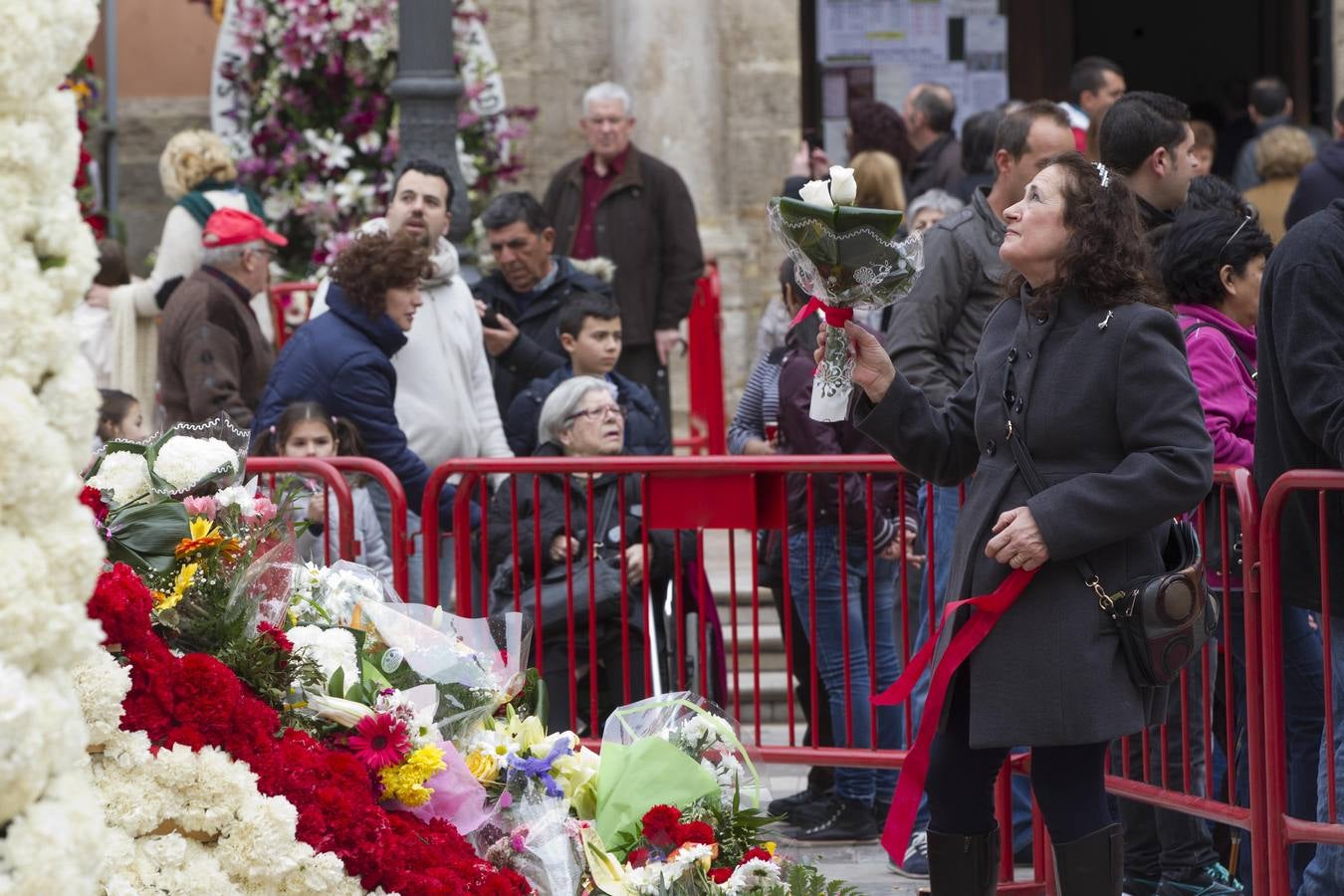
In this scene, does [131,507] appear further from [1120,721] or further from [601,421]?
[601,421]

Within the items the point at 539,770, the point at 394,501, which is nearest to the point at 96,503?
the point at 539,770

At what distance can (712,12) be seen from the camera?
11.4m

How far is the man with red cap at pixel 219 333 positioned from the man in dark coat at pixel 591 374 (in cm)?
97

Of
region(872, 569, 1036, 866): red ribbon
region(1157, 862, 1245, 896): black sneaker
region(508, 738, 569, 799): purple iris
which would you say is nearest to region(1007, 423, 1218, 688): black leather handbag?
region(872, 569, 1036, 866): red ribbon

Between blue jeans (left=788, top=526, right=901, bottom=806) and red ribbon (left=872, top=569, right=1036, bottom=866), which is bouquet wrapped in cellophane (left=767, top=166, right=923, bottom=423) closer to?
red ribbon (left=872, top=569, right=1036, bottom=866)

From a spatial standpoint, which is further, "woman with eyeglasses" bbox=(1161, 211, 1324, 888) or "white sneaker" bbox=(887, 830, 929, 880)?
"white sneaker" bbox=(887, 830, 929, 880)

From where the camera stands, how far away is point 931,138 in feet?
33.3

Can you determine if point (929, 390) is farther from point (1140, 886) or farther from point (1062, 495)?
point (1062, 495)

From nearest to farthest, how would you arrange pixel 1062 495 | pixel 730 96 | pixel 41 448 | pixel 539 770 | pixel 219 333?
pixel 41 448 → pixel 539 770 → pixel 1062 495 → pixel 219 333 → pixel 730 96

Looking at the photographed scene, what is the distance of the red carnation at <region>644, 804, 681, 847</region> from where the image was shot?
3.97 metres

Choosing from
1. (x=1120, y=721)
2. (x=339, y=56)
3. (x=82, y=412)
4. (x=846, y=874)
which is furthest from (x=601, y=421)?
(x=339, y=56)

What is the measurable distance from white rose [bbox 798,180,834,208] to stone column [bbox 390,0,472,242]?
3619 mm

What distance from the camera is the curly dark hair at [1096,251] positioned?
14.7 feet

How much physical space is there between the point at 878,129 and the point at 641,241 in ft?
3.86
